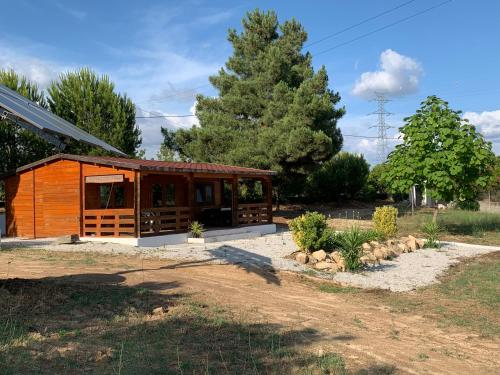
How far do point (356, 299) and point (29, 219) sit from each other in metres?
14.3

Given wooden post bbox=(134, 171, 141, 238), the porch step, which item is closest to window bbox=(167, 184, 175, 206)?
the porch step

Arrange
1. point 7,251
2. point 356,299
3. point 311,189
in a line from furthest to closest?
point 311,189 → point 7,251 → point 356,299

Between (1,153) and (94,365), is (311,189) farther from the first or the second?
(94,365)

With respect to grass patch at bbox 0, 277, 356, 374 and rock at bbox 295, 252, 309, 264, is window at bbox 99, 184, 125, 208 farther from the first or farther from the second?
grass patch at bbox 0, 277, 356, 374

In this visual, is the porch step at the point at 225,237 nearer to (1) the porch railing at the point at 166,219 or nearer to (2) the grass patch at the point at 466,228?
(1) the porch railing at the point at 166,219

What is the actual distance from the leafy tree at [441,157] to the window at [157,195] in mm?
9672

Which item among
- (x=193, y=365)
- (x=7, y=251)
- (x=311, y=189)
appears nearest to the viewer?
(x=193, y=365)

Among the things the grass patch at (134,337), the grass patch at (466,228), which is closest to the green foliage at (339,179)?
the grass patch at (466,228)

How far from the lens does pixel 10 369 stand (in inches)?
173

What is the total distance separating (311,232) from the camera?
13.0 metres

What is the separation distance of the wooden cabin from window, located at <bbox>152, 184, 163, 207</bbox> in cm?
6

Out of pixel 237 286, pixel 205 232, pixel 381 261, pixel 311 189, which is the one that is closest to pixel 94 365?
pixel 237 286

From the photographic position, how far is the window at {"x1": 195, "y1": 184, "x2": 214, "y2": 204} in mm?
22453

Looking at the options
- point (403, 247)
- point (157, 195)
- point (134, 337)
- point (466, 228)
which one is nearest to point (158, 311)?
point (134, 337)
